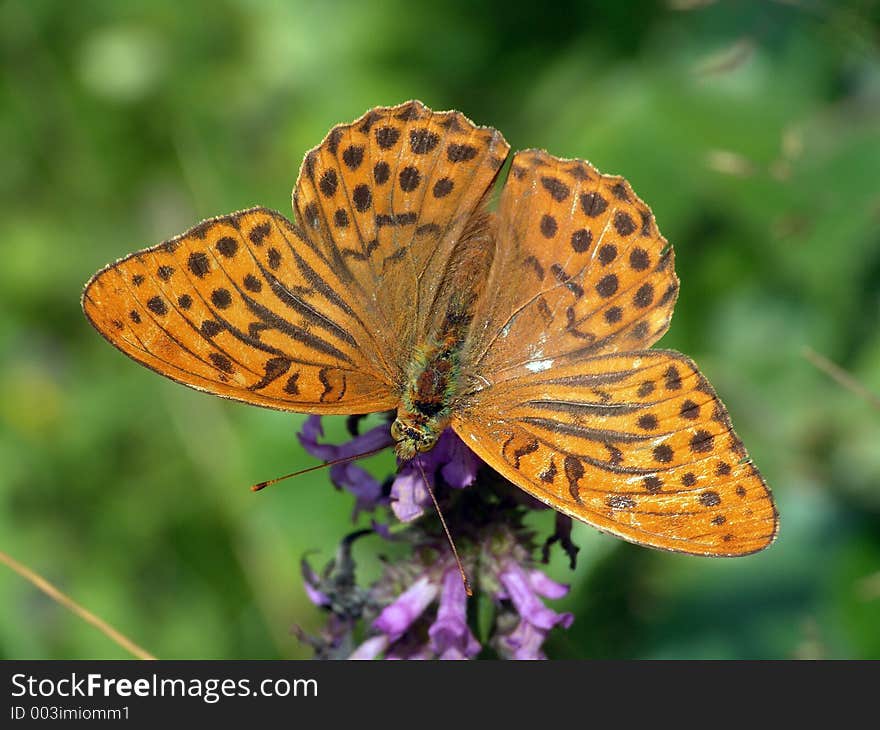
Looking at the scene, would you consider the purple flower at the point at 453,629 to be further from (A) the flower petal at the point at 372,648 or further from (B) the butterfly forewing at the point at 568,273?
(B) the butterfly forewing at the point at 568,273

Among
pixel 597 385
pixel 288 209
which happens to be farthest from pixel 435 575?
pixel 288 209

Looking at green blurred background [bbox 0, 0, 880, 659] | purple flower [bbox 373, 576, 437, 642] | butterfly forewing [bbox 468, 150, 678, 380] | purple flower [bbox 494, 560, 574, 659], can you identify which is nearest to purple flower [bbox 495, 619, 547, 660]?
purple flower [bbox 494, 560, 574, 659]

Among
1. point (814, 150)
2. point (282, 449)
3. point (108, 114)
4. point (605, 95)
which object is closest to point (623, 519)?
point (282, 449)

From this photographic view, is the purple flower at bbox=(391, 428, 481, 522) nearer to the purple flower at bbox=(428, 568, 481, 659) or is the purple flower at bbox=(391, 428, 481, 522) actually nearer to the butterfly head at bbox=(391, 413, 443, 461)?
the butterfly head at bbox=(391, 413, 443, 461)

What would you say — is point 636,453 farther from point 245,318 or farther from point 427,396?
point 245,318

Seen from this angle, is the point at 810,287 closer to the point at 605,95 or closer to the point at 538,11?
the point at 605,95
